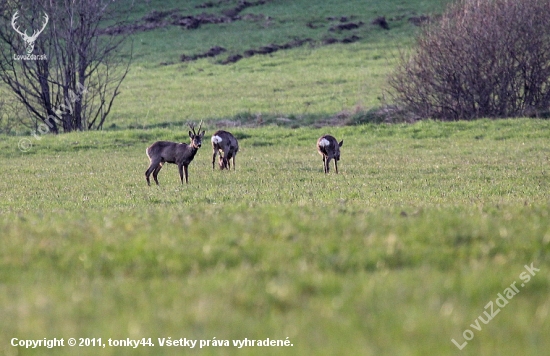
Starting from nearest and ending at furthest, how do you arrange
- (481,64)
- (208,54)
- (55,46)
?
(481,64), (55,46), (208,54)

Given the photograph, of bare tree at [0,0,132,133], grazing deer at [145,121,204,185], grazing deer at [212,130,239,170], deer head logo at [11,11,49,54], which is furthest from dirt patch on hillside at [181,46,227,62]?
grazing deer at [145,121,204,185]

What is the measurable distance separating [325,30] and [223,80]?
1345 cm

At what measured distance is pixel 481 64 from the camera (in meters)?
32.7

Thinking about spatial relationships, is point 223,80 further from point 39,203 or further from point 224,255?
point 224,255

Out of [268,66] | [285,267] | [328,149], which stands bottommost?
[268,66]

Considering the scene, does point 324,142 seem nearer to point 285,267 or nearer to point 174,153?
point 174,153

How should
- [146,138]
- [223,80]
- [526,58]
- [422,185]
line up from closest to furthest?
[422,185] → [146,138] → [526,58] → [223,80]

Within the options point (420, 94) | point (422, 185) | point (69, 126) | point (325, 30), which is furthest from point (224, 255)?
point (325, 30)

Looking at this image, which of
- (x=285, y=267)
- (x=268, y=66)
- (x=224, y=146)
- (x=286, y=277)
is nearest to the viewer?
(x=286, y=277)

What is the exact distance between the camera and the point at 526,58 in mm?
33000

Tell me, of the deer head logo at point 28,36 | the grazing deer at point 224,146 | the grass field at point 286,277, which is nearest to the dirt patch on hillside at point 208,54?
the deer head logo at point 28,36

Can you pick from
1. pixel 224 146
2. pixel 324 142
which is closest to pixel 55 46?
pixel 224 146

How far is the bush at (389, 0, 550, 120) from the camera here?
32.4m

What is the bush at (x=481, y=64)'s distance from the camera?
3238 cm
